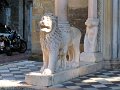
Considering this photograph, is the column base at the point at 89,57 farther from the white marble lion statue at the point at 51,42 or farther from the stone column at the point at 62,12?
the white marble lion statue at the point at 51,42

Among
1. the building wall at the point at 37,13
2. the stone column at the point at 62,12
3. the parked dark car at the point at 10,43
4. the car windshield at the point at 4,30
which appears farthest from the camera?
the car windshield at the point at 4,30

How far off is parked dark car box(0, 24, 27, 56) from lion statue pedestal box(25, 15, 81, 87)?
29.0ft

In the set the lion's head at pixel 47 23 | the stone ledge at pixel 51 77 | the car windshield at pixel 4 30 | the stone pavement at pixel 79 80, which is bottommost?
the stone pavement at pixel 79 80

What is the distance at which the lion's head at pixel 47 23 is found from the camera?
26.4 ft

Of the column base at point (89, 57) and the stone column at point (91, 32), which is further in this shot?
the stone column at point (91, 32)

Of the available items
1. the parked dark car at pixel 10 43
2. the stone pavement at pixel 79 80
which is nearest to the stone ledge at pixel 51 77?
the stone pavement at pixel 79 80

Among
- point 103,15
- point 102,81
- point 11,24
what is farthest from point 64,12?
point 11,24

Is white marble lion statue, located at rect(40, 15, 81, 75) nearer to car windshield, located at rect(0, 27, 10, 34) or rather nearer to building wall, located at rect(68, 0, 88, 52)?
building wall, located at rect(68, 0, 88, 52)

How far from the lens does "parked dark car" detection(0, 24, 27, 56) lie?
17.7 meters

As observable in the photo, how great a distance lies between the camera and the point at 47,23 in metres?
8.05

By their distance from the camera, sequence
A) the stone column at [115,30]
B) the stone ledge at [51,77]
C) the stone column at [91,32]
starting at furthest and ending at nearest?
1. the stone column at [115,30]
2. the stone column at [91,32]
3. the stone ledge at [51,77]

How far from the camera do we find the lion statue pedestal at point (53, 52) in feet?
26.5

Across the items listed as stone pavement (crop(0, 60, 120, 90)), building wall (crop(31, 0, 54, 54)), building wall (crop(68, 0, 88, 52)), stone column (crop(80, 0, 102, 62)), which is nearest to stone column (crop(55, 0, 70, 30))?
stone pavement (crop(0, 60, 120, 90))

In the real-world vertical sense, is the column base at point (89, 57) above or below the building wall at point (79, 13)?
below
